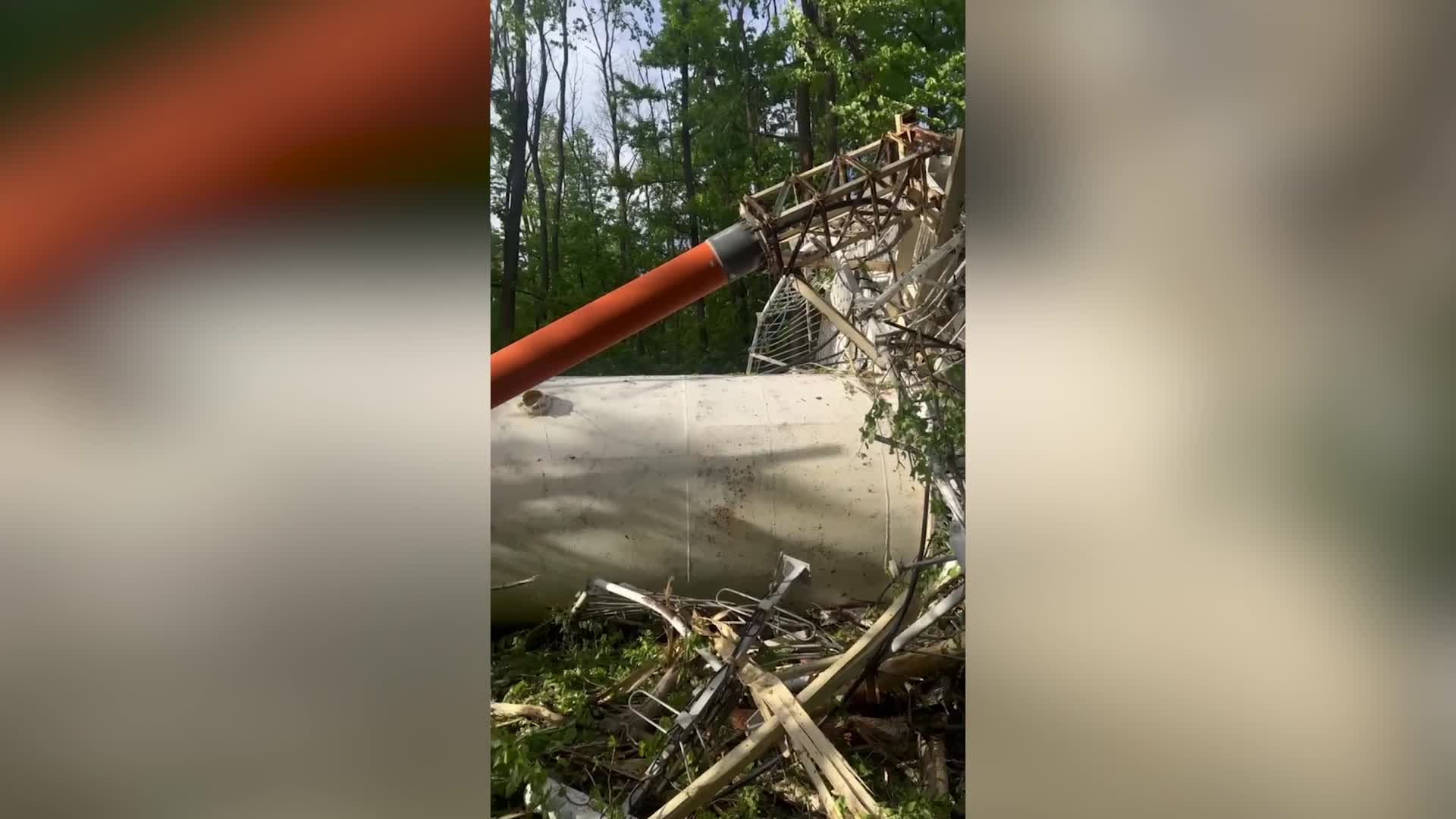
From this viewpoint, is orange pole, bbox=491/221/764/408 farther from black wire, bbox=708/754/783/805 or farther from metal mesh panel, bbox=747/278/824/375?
metal mesh panel, bbox=747/278/824/375

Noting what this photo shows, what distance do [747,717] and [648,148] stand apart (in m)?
6.53

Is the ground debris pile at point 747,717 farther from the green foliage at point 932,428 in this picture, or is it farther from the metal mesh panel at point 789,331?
the metal mesh panel at point 789,331

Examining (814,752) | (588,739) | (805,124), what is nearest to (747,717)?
(588,739)

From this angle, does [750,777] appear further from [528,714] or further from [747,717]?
[528,714]

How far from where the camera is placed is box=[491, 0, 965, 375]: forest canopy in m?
7.88

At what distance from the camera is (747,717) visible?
8.66 feet
